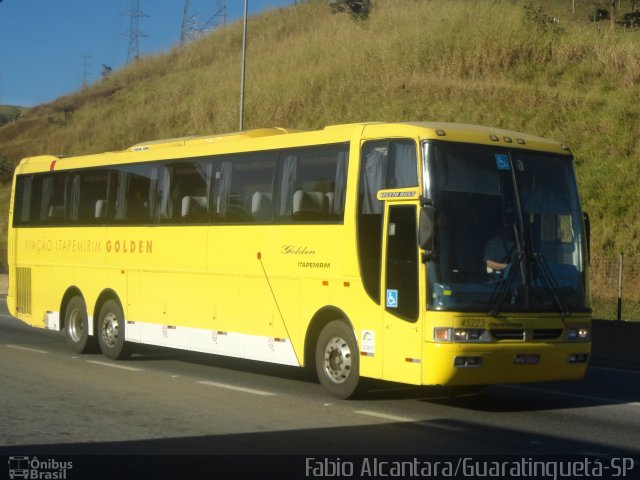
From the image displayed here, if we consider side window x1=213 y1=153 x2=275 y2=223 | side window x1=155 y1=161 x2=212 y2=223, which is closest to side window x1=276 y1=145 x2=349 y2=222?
side window x1=213 y1=153 x2=275 y2=223

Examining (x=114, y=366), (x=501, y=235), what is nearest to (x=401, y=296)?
(x=501, y=235)

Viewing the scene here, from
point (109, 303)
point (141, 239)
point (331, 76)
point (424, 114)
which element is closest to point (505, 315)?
point (141, 239)

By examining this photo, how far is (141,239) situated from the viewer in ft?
56.4

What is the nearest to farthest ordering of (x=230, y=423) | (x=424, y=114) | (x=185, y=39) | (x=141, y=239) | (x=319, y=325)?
(x=230, y=423), (x=319, y=325), (x=141, y=239), (x=424, y=114), (x=185, y=39)

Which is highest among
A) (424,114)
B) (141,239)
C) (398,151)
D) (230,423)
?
(424,114)

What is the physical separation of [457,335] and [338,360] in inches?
85.6

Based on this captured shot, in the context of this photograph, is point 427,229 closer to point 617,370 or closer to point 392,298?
point 392,298

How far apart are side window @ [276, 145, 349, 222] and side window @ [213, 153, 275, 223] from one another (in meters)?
0.32

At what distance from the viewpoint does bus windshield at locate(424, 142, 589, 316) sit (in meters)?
11.6

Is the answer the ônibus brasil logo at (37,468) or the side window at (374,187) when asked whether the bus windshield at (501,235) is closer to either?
the side window at (374,187)

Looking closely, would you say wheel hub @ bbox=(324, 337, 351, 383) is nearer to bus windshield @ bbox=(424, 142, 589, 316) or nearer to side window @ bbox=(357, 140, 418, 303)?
side window @ bbox=(357, 140, 418, 303)

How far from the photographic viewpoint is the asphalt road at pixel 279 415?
32.3 feet

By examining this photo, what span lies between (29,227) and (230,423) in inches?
425

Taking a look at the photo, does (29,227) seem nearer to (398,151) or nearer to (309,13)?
(398,151)
